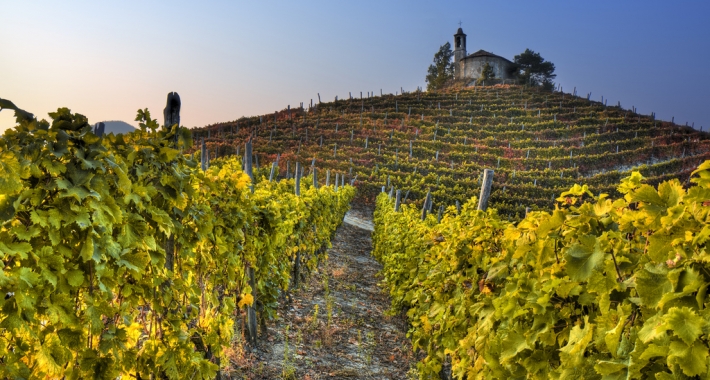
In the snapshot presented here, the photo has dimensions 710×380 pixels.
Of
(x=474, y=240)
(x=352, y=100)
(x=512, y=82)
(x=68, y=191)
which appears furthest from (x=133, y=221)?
(x=512, y=82)

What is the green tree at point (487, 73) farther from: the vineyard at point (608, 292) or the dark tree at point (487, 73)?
the vineyard at point (608, 292)

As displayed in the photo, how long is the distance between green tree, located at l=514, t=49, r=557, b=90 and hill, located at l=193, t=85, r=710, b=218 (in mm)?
13762

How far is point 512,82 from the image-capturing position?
7131 cm

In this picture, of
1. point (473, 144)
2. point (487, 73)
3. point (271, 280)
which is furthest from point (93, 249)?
point (487, 73)

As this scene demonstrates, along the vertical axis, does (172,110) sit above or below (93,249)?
above

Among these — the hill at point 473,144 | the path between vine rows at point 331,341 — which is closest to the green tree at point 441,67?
the hill at point 473,144

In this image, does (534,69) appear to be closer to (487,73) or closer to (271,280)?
(487,73)

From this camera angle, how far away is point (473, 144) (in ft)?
143

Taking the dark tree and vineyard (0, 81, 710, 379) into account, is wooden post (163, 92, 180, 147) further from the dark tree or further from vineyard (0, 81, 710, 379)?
the dark tree

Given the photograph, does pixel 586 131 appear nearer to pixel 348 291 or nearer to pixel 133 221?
pixel 348 291

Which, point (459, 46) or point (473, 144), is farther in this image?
point (459, 46)

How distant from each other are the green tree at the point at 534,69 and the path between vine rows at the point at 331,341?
2729 inches

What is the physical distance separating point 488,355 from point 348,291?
302 inches

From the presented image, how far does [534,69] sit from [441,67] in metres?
15.8
